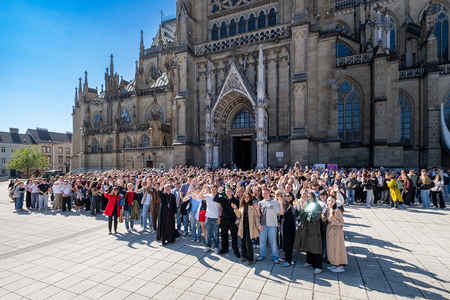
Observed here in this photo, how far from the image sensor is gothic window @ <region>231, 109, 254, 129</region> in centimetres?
2075

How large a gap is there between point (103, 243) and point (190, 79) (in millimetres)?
17823

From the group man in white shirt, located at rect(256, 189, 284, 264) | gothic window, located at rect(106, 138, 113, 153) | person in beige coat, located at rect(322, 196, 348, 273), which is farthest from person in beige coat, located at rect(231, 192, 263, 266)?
gothic window, located at rect(106, 138, 113, 153)

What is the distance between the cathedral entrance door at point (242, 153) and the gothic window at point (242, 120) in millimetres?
1295

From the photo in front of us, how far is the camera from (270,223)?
536 centimetres

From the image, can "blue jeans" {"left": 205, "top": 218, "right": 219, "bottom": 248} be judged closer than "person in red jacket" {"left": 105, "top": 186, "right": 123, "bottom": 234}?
Yes

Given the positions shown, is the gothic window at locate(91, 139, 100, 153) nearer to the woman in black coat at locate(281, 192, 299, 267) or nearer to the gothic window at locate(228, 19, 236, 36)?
the gothic window at locate(228, 19, 236, 36)

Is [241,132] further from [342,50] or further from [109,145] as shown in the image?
[109,145]

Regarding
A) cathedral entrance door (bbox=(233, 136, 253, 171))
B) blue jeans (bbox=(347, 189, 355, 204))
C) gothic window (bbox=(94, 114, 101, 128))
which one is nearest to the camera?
blue jeans (bbox=(347, 189, 355, 204))

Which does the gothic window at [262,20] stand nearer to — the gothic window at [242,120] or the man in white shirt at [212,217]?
the gothic window at [242,120]

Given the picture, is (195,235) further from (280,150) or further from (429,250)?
(280,150)

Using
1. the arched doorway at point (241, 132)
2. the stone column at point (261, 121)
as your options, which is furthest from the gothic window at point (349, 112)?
the arched doorway at point (241, 132)

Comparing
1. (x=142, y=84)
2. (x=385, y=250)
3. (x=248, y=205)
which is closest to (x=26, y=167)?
(x=142, y=84)

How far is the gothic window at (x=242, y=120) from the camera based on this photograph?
20750 mm

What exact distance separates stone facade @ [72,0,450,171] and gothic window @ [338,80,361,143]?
0.08 m
